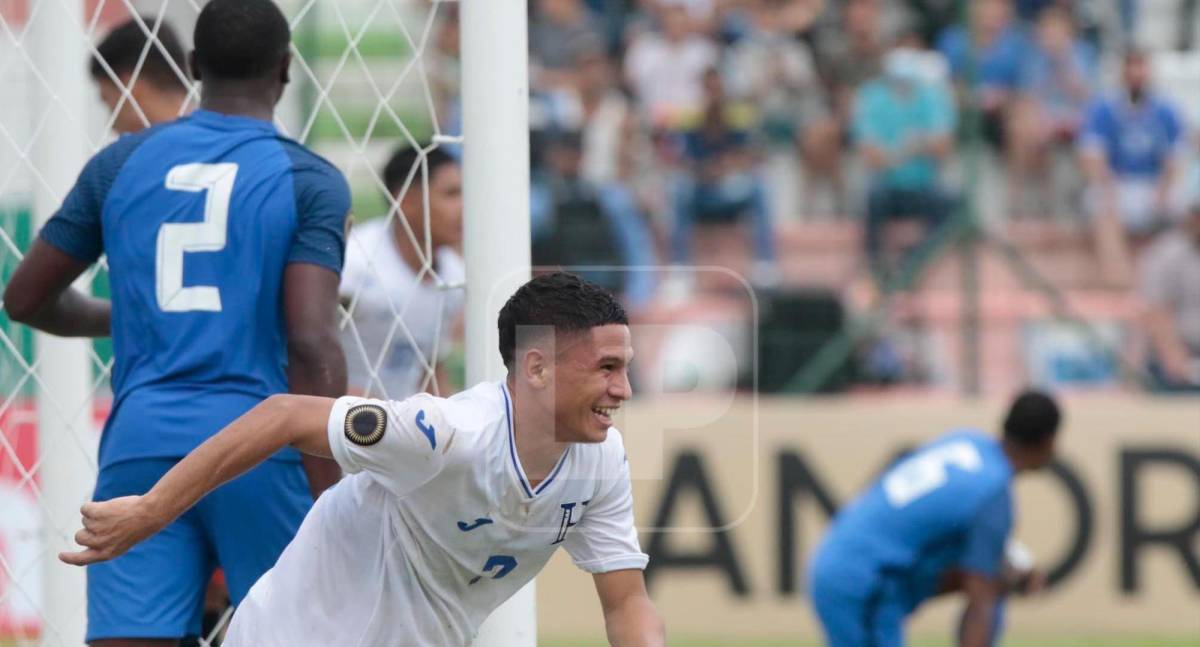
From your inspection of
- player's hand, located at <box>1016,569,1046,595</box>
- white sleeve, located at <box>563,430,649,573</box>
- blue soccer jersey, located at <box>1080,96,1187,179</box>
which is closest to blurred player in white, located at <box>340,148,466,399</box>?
white sleeve, located at <box>563,430,649,573</box>

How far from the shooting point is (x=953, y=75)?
35.6 feet

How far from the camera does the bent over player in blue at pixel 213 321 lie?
4328 millimetres

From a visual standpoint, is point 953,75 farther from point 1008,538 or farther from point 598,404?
point 598,404

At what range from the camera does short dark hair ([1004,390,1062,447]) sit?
281 inches

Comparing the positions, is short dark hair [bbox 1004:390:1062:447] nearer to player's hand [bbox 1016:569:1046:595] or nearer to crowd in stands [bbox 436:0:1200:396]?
player's hand [bbox 1016:569:1046:595]

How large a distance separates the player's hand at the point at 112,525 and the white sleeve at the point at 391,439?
0.35m

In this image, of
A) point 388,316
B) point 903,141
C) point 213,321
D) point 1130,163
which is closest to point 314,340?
point 213,321

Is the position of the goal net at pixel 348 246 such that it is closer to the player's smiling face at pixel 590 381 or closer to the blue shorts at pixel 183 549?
the blue shorts at pixel 183 549

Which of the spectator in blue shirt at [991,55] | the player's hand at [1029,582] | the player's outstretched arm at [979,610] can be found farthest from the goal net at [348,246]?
the spectator in blue shirt at [991,55]

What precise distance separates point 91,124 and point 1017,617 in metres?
5.39

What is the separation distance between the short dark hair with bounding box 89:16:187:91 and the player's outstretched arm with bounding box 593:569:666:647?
2134 mm

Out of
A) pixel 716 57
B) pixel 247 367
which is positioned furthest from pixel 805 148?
pixel 247 367

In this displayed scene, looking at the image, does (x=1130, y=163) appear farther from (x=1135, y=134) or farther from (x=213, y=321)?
(x=213, y=321)

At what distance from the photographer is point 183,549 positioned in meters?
4.38
